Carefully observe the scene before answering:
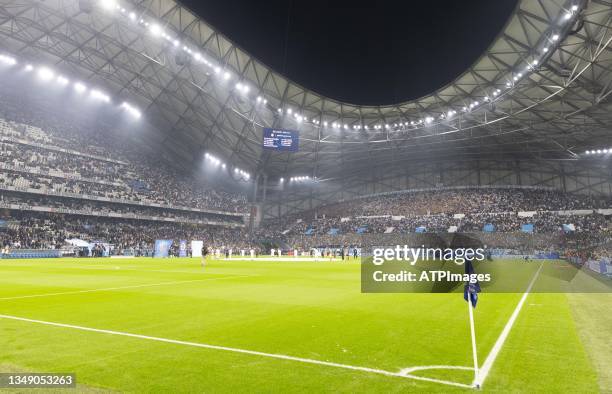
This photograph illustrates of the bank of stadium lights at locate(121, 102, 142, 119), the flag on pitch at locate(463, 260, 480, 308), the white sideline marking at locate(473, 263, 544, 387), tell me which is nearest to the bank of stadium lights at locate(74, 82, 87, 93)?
the bank of stadium lights at locate(121, 102, 142, 119)

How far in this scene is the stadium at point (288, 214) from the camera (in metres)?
4.97

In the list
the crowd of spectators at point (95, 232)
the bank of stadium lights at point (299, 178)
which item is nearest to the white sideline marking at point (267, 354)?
the crowd of spectators at point (95, 232)

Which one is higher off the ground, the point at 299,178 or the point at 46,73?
the point at 46,73

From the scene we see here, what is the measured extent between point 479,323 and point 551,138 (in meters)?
50.5

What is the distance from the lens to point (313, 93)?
152 feet

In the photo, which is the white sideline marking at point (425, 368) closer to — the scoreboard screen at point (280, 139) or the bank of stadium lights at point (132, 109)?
the scoreboard screen at point (280, 139)

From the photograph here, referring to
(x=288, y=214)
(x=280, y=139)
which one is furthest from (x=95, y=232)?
(x=288, y=214)

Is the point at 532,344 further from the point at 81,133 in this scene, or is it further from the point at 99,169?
the point at 81,133

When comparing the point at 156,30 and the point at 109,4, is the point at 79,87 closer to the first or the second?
Result: the point at 156,30

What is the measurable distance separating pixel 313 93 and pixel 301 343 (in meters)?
43.7

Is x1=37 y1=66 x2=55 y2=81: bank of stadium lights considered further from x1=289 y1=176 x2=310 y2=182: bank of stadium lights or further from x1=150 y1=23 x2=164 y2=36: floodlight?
x1=289 y1=176 x2=310 y2=182: bank of stadium lights

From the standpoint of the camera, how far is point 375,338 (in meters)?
6.05

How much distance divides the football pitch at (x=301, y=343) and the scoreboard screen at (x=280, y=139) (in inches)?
1119

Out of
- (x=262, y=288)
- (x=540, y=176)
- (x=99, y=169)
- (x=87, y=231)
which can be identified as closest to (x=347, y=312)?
(x=262, y=288)
